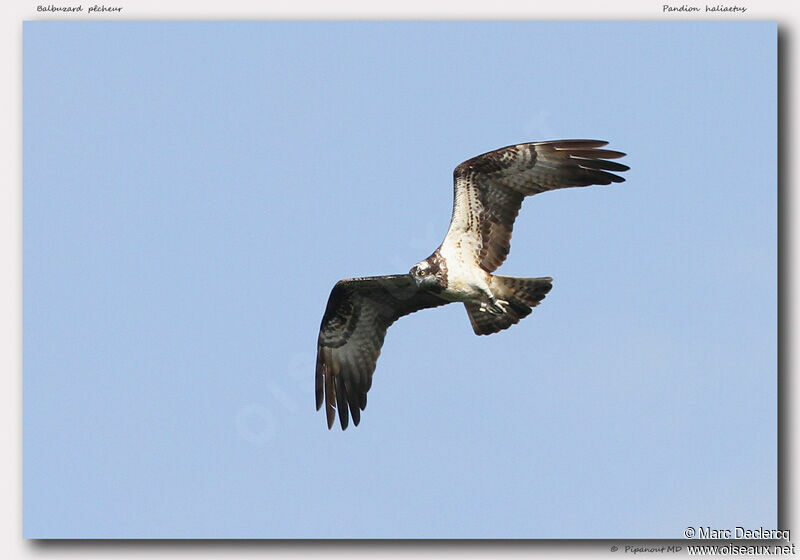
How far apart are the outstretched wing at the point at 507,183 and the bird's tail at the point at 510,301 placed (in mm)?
283

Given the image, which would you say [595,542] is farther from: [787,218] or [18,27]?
[18,27]

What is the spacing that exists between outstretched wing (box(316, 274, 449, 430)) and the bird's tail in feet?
2.95

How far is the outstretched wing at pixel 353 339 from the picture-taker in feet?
55.0

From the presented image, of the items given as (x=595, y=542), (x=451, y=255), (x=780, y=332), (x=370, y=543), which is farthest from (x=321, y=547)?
(x=780, y=332)

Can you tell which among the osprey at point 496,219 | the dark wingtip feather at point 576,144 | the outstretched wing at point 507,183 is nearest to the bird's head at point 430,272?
the osprey at point 496,219

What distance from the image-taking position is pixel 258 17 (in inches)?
570

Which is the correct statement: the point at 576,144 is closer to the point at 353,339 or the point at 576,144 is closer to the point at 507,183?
the point at 507,183

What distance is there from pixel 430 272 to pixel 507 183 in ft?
4.84

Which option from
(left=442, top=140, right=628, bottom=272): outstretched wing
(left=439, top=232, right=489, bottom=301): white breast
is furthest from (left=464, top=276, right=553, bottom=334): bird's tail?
(left=442, top=140, right=628, bottom=272): outstretched wing

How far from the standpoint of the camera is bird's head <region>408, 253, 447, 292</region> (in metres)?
15.4

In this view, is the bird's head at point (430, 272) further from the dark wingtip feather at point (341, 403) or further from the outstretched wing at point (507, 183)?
the dark wingtip feather at point (341, 403)

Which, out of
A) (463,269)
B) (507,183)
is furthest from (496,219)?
(463,269)

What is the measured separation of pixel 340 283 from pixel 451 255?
69.8 inches

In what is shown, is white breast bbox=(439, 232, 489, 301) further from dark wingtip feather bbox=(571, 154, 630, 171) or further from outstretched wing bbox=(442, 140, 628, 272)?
dark wingtip feather bbox=(571, 154, 630, 171)
